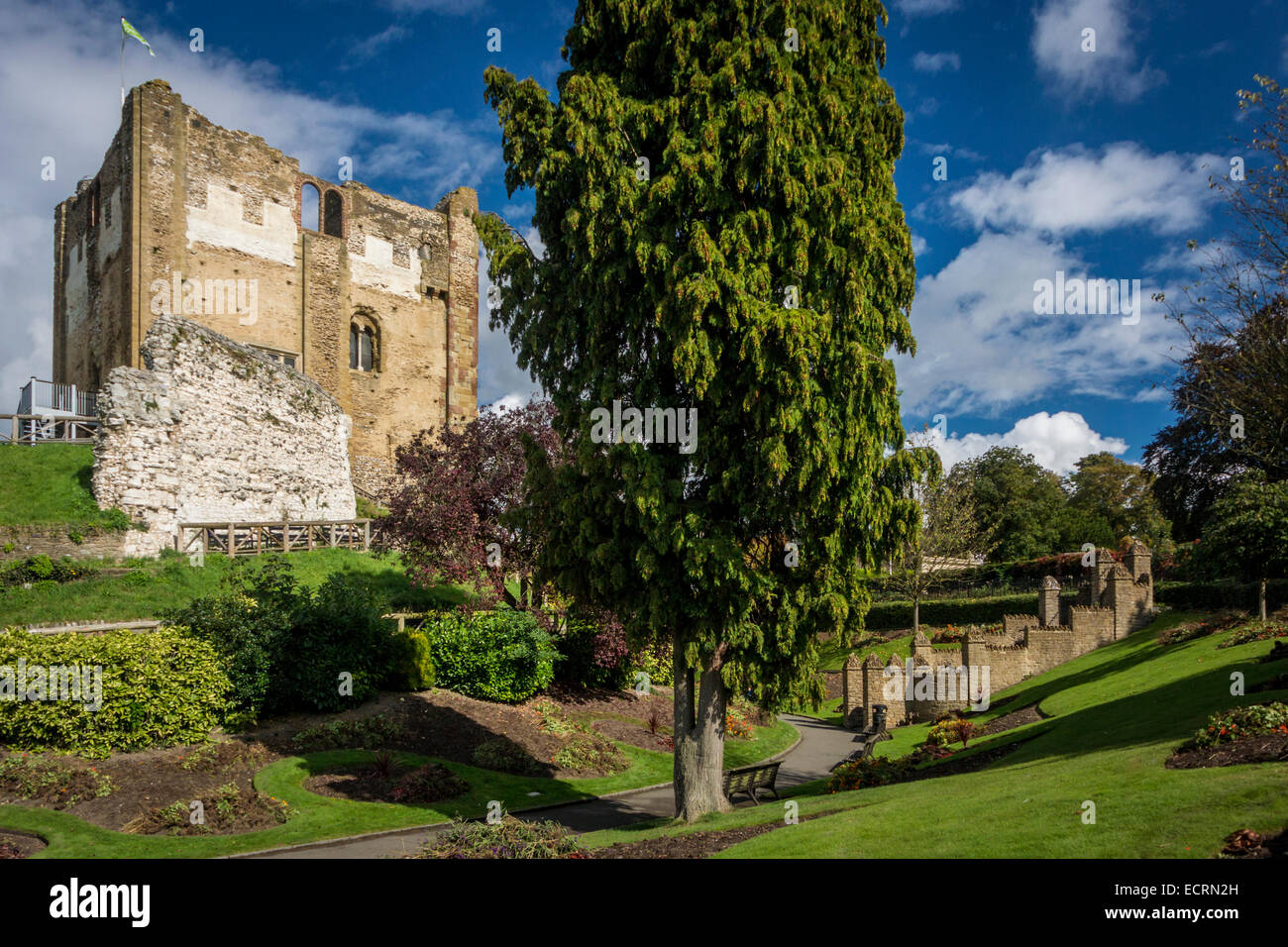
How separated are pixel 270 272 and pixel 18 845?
3159 centimetres

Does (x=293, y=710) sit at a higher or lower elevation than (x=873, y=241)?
lower

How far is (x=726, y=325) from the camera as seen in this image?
36.7 ft

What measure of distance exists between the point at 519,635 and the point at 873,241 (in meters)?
13.3

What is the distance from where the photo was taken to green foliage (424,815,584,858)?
8500mm

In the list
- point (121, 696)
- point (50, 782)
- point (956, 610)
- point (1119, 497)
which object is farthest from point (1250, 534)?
point (1119, 497)

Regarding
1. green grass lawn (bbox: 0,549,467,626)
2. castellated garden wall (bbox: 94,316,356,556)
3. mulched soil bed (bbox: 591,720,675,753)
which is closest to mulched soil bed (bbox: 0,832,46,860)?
green grass lawn (bbox: 0,549,467,626)

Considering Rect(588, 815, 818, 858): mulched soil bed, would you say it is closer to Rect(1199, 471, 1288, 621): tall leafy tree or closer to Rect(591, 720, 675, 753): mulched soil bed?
Rect(591, 720, 675, 753): mulched soil bed

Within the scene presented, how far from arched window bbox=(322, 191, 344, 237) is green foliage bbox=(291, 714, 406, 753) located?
103 feet

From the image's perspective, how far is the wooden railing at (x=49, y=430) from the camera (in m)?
26.8

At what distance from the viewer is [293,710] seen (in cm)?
Answer: 1670

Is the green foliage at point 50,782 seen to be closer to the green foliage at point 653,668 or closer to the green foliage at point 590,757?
the green foliage at point 590,757

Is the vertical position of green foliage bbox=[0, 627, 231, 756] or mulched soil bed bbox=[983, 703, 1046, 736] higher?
green foliage bbox=[0, 627, 231, 756]
